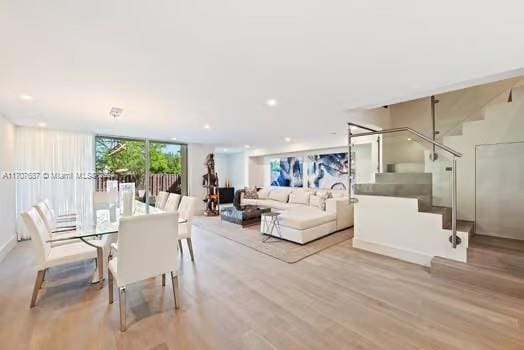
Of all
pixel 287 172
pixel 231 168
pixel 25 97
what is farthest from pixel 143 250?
pixel 231 168

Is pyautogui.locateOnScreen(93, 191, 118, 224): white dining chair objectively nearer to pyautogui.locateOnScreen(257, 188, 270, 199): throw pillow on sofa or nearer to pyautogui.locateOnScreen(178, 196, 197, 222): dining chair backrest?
pyautogui.locateOnScreen(178, 196, 197, 222): dining chair backrest

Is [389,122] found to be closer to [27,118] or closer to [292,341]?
[292,341]

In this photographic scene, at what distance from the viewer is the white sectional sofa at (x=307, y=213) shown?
166 inches

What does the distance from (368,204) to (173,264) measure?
124 inches

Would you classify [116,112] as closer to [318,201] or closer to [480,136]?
[318,201]

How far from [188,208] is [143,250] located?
1.46m

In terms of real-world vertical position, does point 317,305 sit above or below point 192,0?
below

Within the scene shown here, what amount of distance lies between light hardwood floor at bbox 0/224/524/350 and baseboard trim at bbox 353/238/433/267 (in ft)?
0.67

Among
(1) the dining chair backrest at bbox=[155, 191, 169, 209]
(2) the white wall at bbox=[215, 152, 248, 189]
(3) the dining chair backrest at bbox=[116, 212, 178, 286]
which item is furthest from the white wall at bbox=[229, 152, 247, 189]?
(3) the dining chair backrest at bbox=[116, 212, 178, 286]

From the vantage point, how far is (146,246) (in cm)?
204

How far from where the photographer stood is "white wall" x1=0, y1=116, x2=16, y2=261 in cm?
357

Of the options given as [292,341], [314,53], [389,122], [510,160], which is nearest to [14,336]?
[292,341]

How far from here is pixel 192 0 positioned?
126 centimetres

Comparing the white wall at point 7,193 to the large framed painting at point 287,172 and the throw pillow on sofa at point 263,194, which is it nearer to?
the throw pillow on sofa at point 263,194
